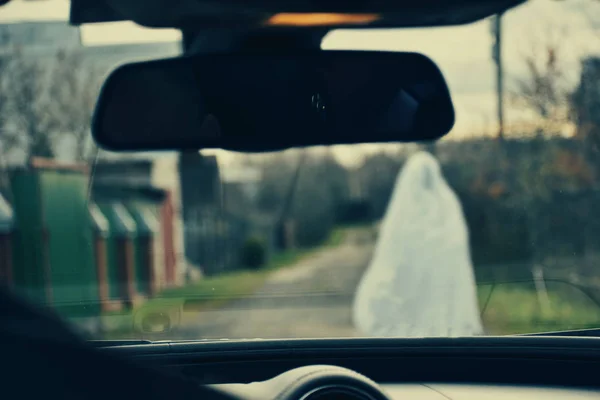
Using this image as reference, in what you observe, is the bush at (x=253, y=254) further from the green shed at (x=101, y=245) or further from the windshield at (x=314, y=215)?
the green shed at (x=101, y=245)

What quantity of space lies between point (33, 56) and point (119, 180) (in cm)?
381

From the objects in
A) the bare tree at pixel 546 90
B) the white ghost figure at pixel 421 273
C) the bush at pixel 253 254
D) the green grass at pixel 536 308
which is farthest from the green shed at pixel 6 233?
the bare tree at pixel 546 90

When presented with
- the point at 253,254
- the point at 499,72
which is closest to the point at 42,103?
the point at 499,72

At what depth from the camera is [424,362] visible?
3232 millimetres

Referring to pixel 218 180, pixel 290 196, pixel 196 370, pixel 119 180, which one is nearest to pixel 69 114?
pixel 196 370

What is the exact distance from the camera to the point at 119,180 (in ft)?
27.7

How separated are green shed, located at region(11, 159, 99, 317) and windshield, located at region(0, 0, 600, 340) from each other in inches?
1.0

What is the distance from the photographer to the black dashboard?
310 cm

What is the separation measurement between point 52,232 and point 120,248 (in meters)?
1.11

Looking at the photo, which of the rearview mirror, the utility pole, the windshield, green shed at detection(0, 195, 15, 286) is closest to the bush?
the windshield

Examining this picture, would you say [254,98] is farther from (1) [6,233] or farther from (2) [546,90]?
(2) [546,90]

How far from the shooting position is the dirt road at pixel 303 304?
186 inches

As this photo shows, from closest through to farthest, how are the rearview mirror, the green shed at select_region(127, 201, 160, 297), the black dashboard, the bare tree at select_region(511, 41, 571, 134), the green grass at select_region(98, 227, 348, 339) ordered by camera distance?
the rearview mirror → the black dashboard → the green grass at select_region(98, 227, 348, 339) → the green shed at select_region(127, 201, 160, 297) → the bare tree at select_region(511, 41, 571, 134)

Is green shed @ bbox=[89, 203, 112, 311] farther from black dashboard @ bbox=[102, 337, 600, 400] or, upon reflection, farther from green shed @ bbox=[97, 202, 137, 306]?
black dashboard @ bbox=[102, 337, 600, 400]
